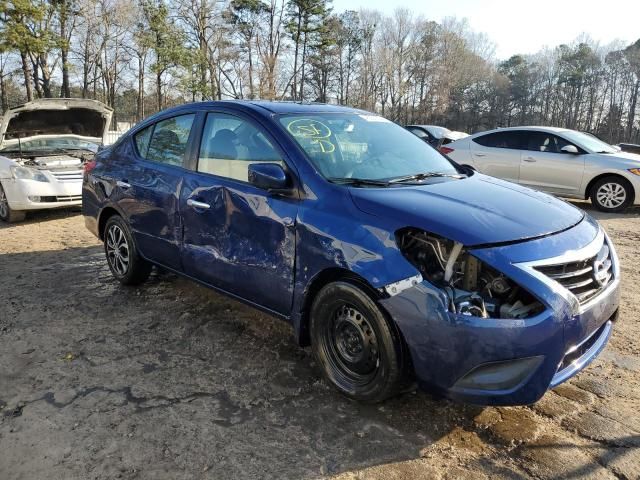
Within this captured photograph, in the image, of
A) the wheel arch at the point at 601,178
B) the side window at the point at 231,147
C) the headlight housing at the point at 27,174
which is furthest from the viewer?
the wheel arch at the point at 601,178

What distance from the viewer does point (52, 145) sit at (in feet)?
26.6

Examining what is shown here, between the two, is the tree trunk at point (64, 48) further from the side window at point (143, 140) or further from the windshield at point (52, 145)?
the side window at point (143, 140)

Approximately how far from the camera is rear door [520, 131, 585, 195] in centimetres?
867

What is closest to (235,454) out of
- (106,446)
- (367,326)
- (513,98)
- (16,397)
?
(106,446)

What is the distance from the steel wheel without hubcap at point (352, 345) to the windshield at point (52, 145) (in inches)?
275

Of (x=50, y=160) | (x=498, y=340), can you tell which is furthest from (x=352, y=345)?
(x=50, y=160)

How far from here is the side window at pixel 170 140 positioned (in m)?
3.81

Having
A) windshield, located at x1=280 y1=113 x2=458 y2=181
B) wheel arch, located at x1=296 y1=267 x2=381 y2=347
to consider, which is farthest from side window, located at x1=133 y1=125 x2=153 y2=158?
wheel arch, located at x1=296 y1=267 x2=381 y2=347

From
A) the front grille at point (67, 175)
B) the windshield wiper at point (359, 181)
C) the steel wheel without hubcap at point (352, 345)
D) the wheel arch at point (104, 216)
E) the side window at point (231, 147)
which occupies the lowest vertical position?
the steel wheel without hubcap at point (352, 345)

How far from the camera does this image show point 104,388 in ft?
9.53

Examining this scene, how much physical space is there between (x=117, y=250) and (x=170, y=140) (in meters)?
1.31

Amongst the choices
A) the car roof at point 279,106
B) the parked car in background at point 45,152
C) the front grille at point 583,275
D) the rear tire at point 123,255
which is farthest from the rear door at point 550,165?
the parked car in background at point 45,152

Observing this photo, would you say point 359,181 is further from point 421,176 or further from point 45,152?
point 45,152

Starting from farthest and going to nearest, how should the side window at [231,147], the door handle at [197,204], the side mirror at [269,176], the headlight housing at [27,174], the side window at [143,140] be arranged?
1. the headlight housing at [27,174]
2. the side window at [143,140]
3. the door handle at [197,204]
4. the side window at [231,147]
5. the side mirror at [269,176]
